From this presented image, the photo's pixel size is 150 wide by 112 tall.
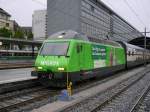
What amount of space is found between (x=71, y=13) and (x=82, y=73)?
81.1 m

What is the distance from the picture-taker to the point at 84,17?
95000 mm

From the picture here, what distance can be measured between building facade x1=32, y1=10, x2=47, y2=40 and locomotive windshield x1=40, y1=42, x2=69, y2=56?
12363 cm

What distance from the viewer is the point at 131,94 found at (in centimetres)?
1562

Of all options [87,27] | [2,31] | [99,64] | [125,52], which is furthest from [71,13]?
[99,64]

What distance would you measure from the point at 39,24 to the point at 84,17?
54.5 metres

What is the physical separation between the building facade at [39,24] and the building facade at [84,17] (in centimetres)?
3590

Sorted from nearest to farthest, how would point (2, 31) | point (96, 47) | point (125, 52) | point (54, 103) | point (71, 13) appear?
point (54, 103), point (96, 47), point (125, 52), point (2, 31), point (71, 13)

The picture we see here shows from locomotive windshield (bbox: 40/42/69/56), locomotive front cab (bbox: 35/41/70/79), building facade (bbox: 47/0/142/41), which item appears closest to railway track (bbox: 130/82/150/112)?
locomotive front cab (bbox: 35/41/70/79)

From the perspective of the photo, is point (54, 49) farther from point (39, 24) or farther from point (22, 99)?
point (39, 24)

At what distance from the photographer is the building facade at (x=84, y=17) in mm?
89719

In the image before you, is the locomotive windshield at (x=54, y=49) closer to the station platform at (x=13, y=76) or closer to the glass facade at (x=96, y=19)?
the station platform at (x=13, y=76)

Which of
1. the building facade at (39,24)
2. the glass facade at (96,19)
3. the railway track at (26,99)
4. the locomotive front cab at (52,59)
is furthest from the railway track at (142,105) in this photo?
the building facade at (39,24)

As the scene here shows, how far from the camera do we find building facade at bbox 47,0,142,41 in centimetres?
8972

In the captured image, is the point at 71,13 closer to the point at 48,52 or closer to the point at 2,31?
the point at 2,31
